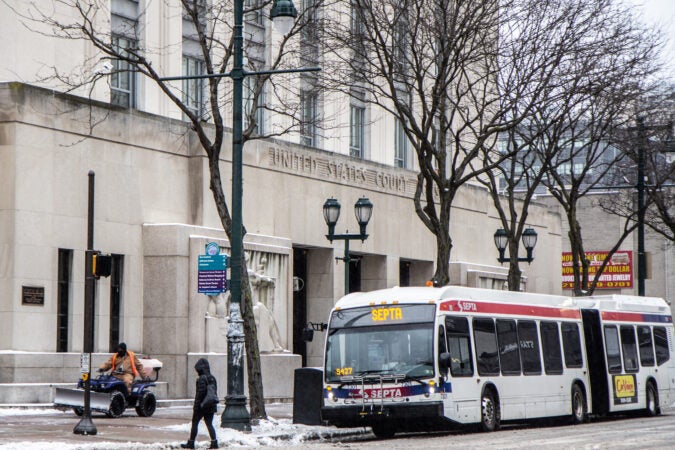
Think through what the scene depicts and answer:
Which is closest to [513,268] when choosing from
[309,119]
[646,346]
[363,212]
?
[646,346]

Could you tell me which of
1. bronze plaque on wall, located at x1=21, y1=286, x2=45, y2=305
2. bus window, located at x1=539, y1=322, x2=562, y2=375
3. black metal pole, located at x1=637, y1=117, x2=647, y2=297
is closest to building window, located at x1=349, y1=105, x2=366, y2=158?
black metal pole, located at x1=637, y1=117, x2=647, y2=297

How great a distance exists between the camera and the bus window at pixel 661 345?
3288 centimetres

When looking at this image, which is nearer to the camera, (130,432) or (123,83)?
(130,432)

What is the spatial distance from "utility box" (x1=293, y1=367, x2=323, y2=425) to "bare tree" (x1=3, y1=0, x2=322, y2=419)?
77 cm

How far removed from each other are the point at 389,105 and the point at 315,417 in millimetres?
21514

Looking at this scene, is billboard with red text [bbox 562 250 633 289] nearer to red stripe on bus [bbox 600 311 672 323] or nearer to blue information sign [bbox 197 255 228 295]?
red stripe on bus [bbox 600 311 672 323]

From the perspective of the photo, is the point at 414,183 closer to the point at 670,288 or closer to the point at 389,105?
the point at 389,105

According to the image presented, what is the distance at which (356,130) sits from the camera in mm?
42938

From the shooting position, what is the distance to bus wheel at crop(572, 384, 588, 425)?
28.2 m

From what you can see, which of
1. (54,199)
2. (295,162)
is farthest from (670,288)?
(54,199)

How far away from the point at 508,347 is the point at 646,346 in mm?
7918

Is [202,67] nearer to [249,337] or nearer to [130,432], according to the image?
[249,337]

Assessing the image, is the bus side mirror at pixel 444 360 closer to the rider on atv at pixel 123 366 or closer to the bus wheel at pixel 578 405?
the rider on atv at pixel 123 366

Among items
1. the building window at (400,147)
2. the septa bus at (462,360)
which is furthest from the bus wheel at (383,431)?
the building window at (400,147)
